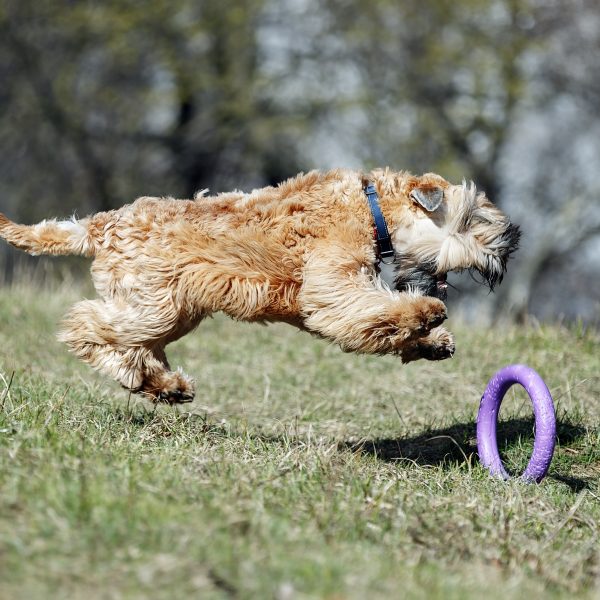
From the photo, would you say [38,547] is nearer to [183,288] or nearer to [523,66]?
[183,288]

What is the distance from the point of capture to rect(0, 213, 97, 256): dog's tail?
518 cm

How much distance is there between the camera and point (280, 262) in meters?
4.90

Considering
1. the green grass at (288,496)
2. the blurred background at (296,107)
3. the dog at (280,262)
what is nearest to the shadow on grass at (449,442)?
the green grass at (288,496)

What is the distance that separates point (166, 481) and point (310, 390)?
11.0ft

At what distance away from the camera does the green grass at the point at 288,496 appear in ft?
9.34

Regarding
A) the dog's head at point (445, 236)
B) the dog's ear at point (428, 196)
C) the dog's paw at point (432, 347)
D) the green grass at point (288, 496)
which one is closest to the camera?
the green grass at point (288, 496)

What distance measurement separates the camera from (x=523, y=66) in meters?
20.0

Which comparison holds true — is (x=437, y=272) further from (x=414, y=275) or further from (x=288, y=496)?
(x=288, y=496)

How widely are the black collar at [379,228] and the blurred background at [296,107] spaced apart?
14.8 meters

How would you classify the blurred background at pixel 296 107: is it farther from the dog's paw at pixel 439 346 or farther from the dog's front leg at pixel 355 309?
the dog's front leg at pixel 355 309

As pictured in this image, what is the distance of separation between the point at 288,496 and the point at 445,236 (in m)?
2.15

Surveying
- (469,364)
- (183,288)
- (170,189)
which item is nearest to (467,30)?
(170,189)

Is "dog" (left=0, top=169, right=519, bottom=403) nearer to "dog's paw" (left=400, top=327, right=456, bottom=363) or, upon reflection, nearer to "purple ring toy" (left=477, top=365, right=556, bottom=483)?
"dog's paw" (left=400, top=327, right=456, bottom=363)

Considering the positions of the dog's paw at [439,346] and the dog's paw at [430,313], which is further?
the dog's paw at [439,346]
